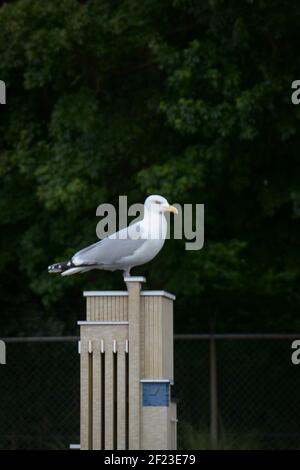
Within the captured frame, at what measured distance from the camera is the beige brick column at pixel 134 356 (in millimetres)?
12578

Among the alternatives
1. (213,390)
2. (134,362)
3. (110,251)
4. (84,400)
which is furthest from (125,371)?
(213,390)

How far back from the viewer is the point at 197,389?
19.0 metres

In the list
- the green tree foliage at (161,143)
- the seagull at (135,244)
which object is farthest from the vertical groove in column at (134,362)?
the green tree foliage at (161,143)

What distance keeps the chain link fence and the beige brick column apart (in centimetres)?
589

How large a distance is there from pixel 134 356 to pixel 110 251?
109cm

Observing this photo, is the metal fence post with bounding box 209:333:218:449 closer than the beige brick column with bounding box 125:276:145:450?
No

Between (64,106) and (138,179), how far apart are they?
5.48 feet

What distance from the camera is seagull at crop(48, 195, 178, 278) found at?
42.7 ft

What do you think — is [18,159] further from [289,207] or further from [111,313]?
[111,313]

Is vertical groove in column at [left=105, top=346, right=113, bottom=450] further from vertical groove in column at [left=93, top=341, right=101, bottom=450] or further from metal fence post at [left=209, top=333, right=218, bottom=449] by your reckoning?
metal fence post at [left=209, top=333, right=218, bottom=449]

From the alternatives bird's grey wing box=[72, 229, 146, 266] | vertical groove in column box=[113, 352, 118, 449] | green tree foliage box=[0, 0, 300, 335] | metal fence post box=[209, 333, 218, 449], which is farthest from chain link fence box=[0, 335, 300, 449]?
vertical groove in column box=[113, 352, 118, 449]

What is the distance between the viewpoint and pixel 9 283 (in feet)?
69.2

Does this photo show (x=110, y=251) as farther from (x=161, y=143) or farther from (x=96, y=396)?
(x=161, y=143)

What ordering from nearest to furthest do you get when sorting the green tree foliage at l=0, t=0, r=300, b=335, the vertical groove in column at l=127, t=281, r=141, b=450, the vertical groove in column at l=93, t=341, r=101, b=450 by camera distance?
the vertical groove in column at l=127, t=281, r=141, b=450
the vertical groove in column at l=93, t=341, r=101, b=450
the green tree foliage at l=0, t=0, r=300, b=335
